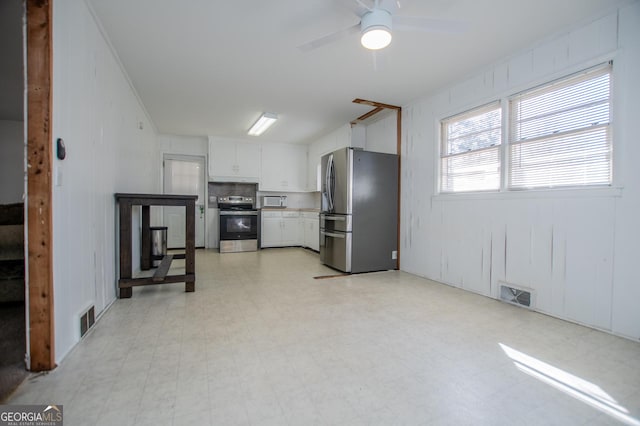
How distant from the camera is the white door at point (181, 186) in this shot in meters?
6.04

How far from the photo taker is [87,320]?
201 cm

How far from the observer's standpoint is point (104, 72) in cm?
248

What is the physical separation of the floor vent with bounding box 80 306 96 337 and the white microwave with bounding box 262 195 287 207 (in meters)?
4.71

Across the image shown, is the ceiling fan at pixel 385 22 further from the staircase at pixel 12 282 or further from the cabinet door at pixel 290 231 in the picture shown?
the cabinet door at pixel 290 231

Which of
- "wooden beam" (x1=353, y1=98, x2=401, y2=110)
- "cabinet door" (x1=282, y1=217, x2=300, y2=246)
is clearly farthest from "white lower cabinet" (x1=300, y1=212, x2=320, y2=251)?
"wooden beam" (x1=353, y1=98, x2=401, y2=110)

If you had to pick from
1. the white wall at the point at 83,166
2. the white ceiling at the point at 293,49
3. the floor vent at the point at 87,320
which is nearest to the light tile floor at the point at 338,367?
the floor vent at the point at 87,320

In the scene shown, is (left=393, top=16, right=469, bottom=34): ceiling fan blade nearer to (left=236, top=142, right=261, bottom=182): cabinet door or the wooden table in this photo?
the wooden table

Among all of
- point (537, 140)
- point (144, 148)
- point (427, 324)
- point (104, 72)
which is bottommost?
point (427, 324)

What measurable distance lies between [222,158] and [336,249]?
356 centimetres

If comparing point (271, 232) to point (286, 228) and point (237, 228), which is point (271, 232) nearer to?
point (286, 228)

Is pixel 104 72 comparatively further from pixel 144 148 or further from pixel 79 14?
pixel 144 148

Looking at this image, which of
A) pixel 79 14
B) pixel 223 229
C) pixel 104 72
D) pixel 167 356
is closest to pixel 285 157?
pixel 223 229

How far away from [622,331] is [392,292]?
175 cm

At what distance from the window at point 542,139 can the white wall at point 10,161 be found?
6.68 meters
